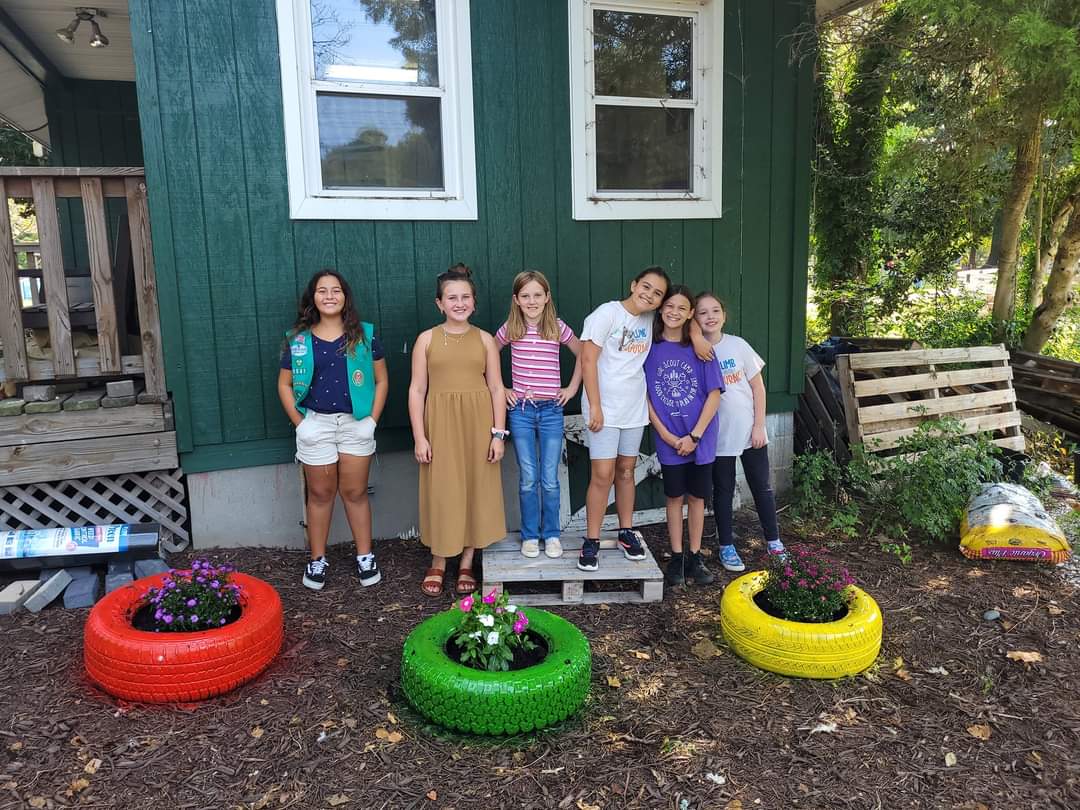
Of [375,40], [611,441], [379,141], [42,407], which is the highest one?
[375,40]

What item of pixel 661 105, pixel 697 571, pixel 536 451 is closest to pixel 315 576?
pixel 536 451

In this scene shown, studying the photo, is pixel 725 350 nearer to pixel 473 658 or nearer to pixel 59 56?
pixel 473 658

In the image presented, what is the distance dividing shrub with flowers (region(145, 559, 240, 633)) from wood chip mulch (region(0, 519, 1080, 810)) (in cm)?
30

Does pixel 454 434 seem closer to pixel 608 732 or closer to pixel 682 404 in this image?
pixel 682 404

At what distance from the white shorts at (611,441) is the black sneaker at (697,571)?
726mm

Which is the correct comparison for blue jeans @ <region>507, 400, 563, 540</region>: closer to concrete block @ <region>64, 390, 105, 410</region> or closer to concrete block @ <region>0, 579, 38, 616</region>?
concrete block @ <region>64, 390, 105, 410</region>

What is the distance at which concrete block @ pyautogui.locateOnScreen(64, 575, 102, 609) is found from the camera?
151 inches

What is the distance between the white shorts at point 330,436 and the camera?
4012 mm

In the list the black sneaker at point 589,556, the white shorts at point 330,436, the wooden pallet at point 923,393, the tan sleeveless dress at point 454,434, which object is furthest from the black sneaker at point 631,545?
the wooden pallet at point 923,393

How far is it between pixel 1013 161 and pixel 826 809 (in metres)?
8.47

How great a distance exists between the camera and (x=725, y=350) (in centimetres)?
440

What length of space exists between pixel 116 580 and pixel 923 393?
5.69m

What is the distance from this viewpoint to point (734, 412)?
4.34 meters

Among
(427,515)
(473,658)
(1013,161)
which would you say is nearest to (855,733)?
(473,658)
